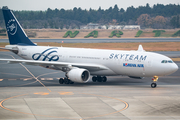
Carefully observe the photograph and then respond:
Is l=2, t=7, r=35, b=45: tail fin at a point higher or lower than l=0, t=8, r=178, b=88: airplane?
higher

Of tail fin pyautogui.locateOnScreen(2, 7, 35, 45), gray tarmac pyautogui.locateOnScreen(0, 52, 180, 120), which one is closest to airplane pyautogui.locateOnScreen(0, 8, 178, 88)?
tail fin pyautogui.locateOnScreen(2, 7, 35, 45)

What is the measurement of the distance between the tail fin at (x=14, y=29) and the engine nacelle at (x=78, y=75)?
1257 cm

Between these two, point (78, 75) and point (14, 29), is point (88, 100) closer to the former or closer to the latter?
point (78, 75)

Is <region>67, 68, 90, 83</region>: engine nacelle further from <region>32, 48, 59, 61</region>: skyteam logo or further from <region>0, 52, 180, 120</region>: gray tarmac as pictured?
<region>32, 48, 59, 61</region>: skyteam logo

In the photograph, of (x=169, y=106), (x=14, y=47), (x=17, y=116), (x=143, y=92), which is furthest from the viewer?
(x=14, y=47)

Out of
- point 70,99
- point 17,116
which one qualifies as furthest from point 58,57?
point 17,116

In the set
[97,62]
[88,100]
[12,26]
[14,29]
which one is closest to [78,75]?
[97,62]

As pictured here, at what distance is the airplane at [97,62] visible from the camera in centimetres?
3438

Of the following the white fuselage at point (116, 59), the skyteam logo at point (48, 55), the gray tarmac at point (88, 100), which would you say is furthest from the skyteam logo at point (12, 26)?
the gray tarmac at point (88, 100)

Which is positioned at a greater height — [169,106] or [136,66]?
[136,66]

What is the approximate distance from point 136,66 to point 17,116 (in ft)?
56.8

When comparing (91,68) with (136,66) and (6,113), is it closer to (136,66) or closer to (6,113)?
(136,66)

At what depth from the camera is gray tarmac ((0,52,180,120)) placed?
875 inches

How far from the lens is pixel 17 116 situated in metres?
21.6
